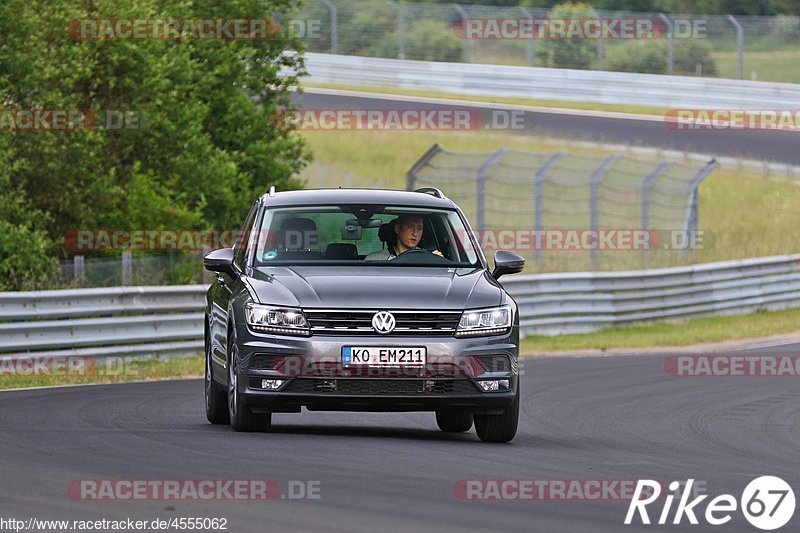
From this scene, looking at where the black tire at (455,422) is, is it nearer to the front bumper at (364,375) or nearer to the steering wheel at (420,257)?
the steering wheel at (420,257)

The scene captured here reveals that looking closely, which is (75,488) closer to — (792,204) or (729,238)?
(729,238)

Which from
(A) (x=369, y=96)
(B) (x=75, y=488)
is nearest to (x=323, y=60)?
(A) (x=369, y=96)

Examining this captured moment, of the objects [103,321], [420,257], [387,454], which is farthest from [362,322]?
[103,321]

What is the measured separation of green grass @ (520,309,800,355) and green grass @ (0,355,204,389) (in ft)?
19.3

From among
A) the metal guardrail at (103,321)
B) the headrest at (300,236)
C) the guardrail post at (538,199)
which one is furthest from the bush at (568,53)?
the headrest at (300,236)

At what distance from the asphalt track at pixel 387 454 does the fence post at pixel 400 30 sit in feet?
99.4

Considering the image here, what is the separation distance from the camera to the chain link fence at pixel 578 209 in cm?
2833

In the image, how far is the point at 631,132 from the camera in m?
43.4

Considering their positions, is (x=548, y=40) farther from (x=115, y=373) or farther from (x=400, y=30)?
(x=115, y=373)

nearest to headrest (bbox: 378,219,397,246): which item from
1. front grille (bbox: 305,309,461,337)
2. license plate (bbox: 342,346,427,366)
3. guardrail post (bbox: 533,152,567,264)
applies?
front grille (bbox: 305,309,461,337)

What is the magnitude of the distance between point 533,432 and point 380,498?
4436 mm

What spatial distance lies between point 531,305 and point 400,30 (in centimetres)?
2253

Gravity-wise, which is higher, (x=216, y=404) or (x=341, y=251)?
(x=341, y=251)

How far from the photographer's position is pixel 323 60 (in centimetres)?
4881
